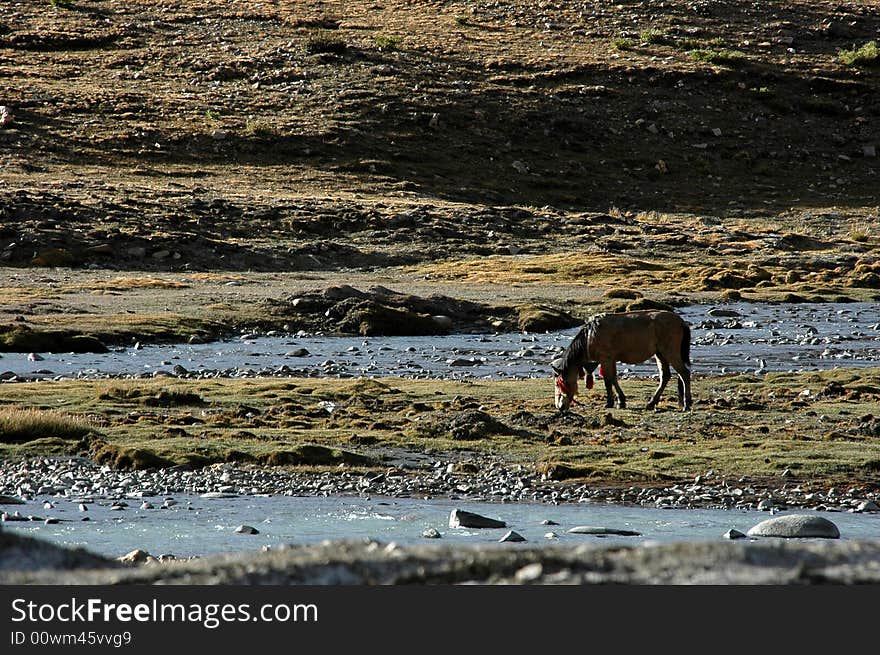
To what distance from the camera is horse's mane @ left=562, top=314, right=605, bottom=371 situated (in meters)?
20.4

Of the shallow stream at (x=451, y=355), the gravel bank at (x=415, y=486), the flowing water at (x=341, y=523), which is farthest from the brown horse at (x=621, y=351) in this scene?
the flowing water at (x=341, y=523)

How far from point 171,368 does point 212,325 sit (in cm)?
681

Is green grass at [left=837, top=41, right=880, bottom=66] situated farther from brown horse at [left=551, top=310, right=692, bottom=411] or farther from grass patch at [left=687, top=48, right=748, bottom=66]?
brown horse at [left=551, top=310, right=692, bottom=411]

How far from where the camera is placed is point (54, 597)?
485 cm

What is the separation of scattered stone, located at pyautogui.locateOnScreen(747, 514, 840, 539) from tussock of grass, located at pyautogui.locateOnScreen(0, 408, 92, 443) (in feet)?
32.5

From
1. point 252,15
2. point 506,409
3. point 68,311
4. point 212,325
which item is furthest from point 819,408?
point 252,15

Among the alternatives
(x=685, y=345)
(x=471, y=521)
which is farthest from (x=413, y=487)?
(x=685, y=345)

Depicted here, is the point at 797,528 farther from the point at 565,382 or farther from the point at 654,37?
the point at 654,37

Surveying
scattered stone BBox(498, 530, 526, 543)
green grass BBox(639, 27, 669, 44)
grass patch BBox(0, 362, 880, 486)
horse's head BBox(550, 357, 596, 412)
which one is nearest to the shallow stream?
grass patch BBox(0, 362, 880, 486)

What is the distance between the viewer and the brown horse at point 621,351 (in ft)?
66.7

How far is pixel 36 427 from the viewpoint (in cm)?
1767

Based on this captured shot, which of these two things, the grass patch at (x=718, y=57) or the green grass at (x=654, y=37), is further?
the green grass at (x=654, y=37)

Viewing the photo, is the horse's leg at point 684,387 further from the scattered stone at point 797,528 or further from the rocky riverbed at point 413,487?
the scattered stone at point 797,528

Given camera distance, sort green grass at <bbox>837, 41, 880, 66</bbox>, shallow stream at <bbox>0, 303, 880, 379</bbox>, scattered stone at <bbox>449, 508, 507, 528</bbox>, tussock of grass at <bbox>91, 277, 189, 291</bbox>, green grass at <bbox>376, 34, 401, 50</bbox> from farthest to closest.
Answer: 1. green grass at <bbox>837, 41, 880, 66</bbox>
2. green grass at <bbox>376, 34, 401, 50</bbox>
3. tussock of grass at <bbox>91, 277, 189, 291</bbox>
4. shallow stream at <bbox>0, 303, 880, 379</bbox>
5. scattered stone at <bbox>449, 508, 507, 528</bbox>
